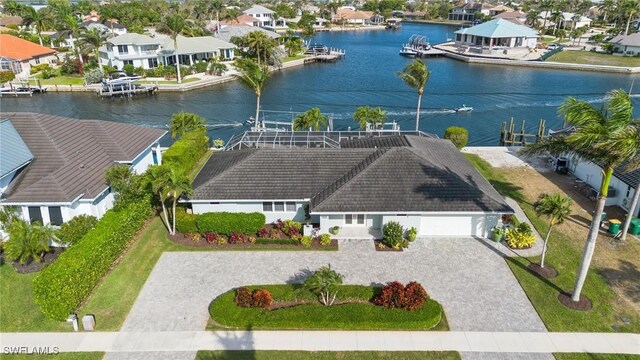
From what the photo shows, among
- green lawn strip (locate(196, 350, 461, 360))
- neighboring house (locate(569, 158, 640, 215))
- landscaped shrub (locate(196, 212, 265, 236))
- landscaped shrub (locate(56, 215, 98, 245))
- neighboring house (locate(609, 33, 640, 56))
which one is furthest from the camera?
neighboring house (locate(609, 33, 640, 56))

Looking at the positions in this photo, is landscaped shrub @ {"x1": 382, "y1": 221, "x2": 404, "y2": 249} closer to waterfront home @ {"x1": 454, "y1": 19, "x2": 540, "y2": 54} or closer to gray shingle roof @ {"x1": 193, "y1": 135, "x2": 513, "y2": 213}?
gray shingle roof @ {"x1": 193, "y1": 135, "x2": 513, "y2": 213}

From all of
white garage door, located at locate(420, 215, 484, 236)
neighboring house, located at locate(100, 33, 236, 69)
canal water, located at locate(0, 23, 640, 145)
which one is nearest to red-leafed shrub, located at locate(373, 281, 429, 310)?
white garage door, located at locate(420, 215, 484, 236)

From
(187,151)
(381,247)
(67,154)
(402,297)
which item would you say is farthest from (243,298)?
(187,151)

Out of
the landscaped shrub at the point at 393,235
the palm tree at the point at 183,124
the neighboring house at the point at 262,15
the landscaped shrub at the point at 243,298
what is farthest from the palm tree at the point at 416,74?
the neighboring house at the point at 262,15

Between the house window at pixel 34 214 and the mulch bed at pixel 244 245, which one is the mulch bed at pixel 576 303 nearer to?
the mulch bed at pixel 244 245

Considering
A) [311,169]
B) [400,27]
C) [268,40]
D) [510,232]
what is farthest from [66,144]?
[400,27]
